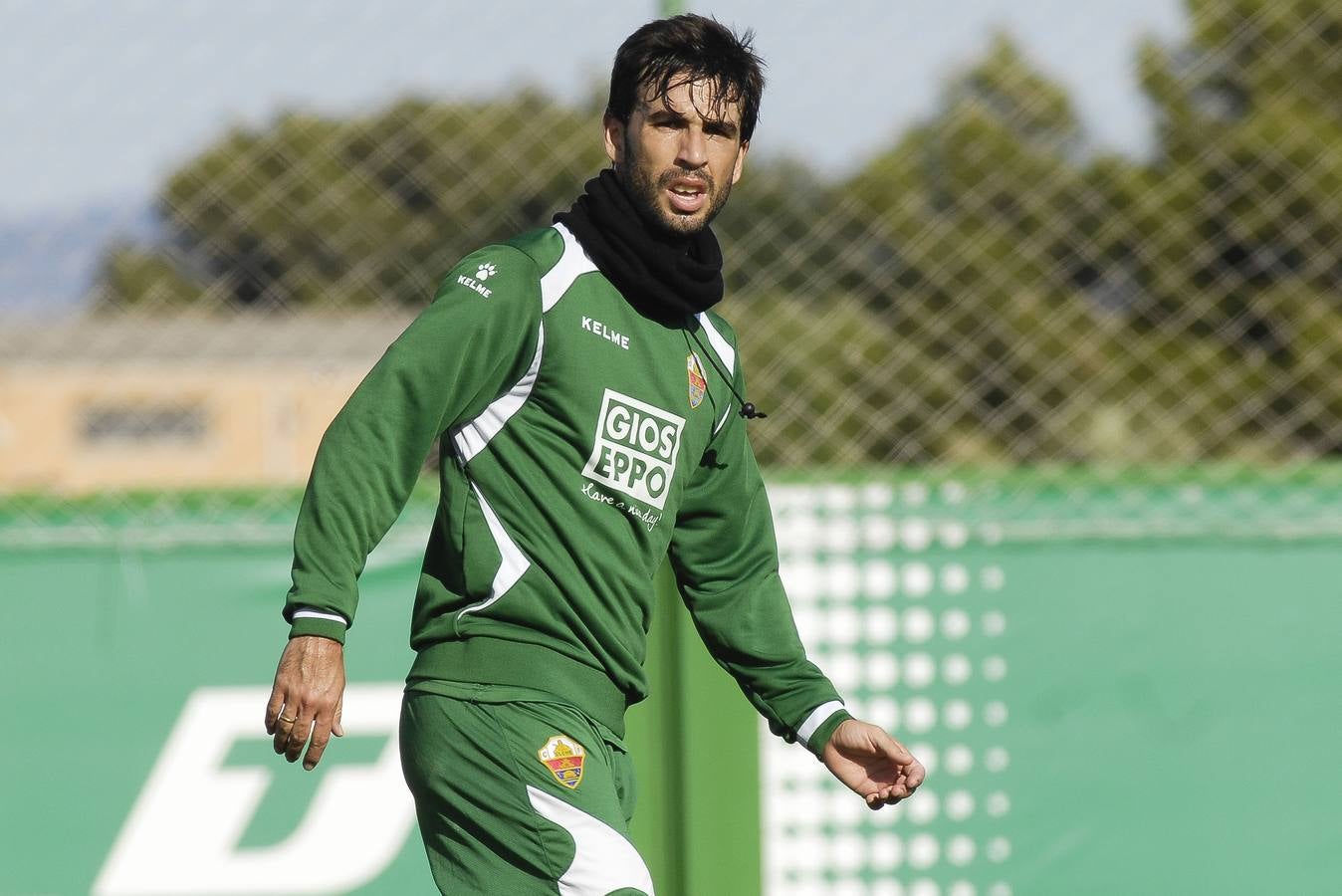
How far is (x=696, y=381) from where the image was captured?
113 inches

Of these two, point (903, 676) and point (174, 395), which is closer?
point (903, 676)

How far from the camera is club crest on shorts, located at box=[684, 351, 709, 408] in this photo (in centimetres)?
285

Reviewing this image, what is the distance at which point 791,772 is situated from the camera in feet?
15.2

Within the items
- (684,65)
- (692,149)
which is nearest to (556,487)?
(692,149)

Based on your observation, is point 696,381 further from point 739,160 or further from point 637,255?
point 739,160

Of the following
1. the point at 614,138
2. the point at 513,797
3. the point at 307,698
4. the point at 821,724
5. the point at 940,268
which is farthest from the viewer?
the point at 940,268

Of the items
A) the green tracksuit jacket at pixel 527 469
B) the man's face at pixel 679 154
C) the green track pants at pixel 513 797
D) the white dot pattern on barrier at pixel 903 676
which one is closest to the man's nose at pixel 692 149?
the man's face at pixel 679 154

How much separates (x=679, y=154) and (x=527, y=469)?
0.56m

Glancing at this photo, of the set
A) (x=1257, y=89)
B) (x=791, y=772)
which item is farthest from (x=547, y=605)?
(x=1257, y=89)

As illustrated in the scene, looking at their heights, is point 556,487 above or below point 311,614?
above

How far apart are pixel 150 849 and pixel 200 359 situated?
6.47ft

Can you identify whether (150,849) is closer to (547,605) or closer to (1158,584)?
(547,605)

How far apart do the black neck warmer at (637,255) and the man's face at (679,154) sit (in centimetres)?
3

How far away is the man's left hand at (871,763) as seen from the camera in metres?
2.82
